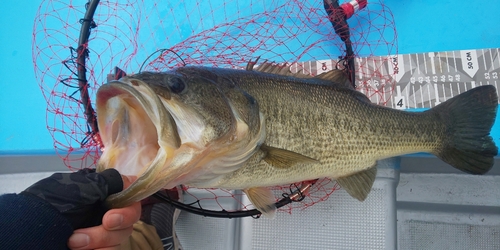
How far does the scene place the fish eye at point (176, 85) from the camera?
108 cm

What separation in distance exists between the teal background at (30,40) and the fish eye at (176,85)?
5.35 ft

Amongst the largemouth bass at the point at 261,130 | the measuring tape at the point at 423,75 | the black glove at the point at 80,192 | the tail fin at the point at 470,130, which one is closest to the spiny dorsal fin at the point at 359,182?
the largemouth bass at the point at 261,130

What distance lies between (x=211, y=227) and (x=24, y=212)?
4.47 ft

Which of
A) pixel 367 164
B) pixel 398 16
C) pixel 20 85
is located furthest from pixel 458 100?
pixel 20 85

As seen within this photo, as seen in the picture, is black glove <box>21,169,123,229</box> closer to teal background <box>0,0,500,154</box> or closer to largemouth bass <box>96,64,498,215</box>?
largemouth bass <box>96,64,498,215</box>

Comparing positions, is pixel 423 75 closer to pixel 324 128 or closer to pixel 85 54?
pixel 324 128

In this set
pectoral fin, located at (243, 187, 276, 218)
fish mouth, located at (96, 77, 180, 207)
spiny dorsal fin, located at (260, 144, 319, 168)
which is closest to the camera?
fish mouth, located at (96, 77, 180, 207)

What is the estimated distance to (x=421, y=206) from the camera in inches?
89.7

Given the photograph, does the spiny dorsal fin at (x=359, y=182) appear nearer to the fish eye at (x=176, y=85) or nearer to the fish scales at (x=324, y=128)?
the fish scales at (x=324, y=128)

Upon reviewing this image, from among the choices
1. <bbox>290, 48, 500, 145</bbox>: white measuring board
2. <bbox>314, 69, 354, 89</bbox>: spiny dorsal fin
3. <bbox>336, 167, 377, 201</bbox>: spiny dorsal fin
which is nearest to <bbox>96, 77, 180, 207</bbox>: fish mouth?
<bbox>314, 69, 354, 89</bbox>: spiny dorsal fin

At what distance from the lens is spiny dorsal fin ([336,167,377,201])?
62.3 inches

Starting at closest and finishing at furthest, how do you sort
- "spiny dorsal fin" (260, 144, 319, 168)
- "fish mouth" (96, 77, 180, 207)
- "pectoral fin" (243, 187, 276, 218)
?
1. "fish mouth" (96, 77, 180, 207)
2. "spiny dorsal fin" (260, 144, 319, 168)
3. "pectoral fin" (243, 187, 276, 218)

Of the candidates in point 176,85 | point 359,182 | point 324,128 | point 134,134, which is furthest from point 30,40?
point 359,182

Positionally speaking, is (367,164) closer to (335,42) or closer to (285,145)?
(285,145)
